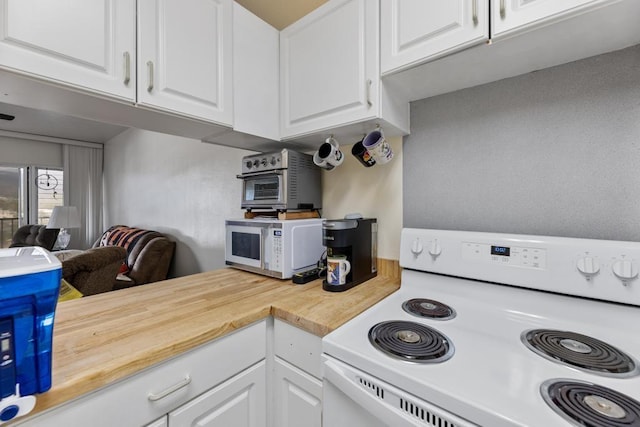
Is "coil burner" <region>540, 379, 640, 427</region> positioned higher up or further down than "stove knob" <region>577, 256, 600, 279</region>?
further down

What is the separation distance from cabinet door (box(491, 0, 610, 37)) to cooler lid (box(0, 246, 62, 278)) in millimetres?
1242

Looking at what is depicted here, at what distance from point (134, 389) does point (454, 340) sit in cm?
81

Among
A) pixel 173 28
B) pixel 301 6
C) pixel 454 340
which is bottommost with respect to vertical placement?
pixel 454 340

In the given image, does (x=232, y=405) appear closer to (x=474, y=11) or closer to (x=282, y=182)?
(x=282, y=182)

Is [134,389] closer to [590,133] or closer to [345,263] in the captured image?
[345,263]

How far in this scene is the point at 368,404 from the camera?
60 centimetres

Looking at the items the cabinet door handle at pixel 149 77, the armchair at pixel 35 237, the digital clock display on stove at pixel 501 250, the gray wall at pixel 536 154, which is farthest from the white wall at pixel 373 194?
the armchair at pixel 35 237

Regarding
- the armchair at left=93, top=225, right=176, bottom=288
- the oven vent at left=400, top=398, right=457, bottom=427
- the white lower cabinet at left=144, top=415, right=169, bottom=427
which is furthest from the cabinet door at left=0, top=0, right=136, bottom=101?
the armchair at left=93, top=225, right=176, bottom=288

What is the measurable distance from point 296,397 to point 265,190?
933mm

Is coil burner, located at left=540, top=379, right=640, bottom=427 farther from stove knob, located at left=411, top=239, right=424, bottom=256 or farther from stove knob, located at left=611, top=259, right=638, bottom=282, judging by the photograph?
stove knob, located at left=411, top=239, right=424, bottom=256

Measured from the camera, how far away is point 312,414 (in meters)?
0.84

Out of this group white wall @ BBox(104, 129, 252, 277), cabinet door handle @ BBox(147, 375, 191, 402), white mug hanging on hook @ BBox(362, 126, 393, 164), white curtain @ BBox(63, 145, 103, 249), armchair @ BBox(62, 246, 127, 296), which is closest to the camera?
cabinet door handle @ BBox(147, 375, 191, 402)

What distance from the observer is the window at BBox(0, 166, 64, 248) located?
4082mm

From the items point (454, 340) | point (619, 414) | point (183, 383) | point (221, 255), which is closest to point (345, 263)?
point (454, 340)
